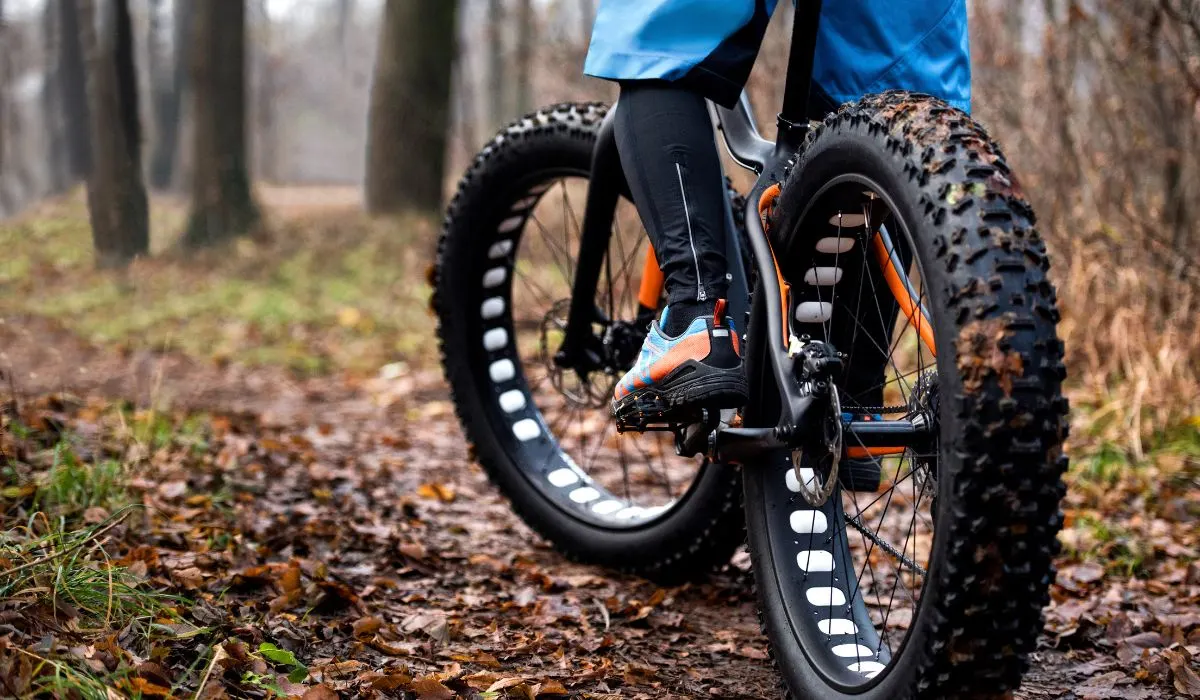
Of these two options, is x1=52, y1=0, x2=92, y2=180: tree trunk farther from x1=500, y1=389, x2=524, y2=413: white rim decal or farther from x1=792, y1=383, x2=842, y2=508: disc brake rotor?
x1=792, y1=383, x2=842, y2=508: disc brake rotor

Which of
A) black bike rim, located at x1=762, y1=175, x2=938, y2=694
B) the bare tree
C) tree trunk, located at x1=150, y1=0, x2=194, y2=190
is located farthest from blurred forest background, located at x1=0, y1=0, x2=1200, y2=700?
tree trunk, located at x1=150, y1=0, x2=194, y2=190

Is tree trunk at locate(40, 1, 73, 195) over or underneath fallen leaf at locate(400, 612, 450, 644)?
over

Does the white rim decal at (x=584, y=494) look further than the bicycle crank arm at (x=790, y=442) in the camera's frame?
Yes

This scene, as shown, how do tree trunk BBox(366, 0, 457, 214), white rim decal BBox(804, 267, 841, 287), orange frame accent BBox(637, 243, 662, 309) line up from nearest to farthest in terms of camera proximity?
white rim decal BBox(804, 267, 841, 287) < orange frame accent BBox(637, 243, 662, 309) < tree trunk BBox(366, 0, 457, 214)

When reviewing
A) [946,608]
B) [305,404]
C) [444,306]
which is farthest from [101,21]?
[946,608]

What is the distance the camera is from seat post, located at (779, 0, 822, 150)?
213cm

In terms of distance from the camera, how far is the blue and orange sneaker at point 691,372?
220cm

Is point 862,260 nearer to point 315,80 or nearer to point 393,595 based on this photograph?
point 393,595

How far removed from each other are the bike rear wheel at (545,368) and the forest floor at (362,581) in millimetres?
138

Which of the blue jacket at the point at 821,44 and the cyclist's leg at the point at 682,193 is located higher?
the blue jacket at the point at 821,44

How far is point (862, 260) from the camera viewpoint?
2.20 metres

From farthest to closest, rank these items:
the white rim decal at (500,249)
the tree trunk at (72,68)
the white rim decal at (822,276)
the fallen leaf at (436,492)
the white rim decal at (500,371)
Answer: the tree trunk at (72,68)
the fallen leaf at (436,492)
the white rim decal at (500,371)
the white rim decal at (500,249)
the white rim decal at (822,276)

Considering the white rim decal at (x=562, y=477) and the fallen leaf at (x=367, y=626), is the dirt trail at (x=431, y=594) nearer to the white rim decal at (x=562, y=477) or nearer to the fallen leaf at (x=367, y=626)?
→ the fallen leaf at (x=367, y=626)

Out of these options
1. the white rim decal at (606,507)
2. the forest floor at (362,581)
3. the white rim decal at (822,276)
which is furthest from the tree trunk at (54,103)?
the white rim decal at (822,276)
